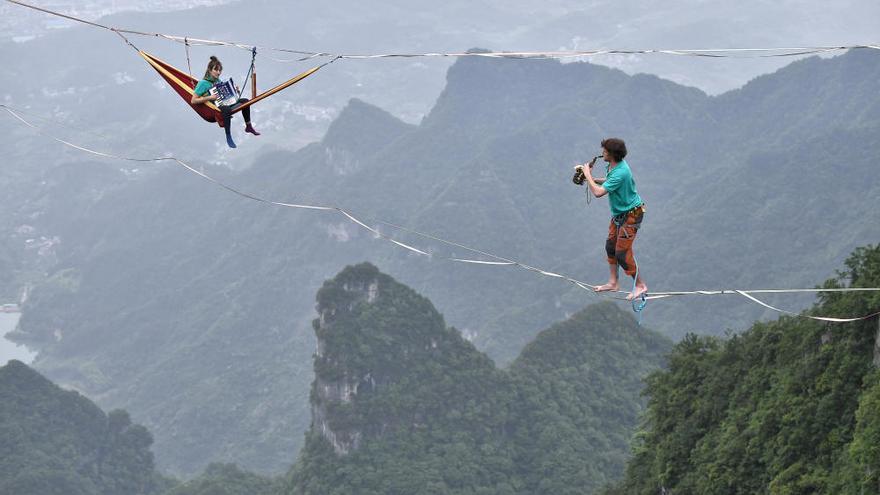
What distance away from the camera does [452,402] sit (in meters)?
55.3

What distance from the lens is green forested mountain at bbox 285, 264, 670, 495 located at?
50.9 meters

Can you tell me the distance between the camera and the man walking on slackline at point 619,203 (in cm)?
1377

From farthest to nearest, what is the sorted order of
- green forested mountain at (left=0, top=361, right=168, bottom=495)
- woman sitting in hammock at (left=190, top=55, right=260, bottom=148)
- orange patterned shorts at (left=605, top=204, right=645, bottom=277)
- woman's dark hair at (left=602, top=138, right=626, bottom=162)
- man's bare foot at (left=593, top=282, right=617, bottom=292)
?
1. green forested mountain at (left=0, top=361, right=168, bottom=495)
2. woman sitting in hammock at (left=190, top=55, right=260, bottom=148)
3. man's bare foot at (left=593, top=282, right=617, bottom=292)
4. orange patterned shorts at (left=605, top=204, right=645, bottom=277)
5. woman's dark hair at (left=602, top=138, right=626, bottom=162)

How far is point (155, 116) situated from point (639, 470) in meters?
167

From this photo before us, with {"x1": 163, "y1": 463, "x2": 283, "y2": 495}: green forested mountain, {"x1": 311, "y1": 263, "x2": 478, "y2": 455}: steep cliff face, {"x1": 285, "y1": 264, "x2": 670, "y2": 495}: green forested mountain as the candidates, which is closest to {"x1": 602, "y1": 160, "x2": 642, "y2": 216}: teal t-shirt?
{"x1": 285, "y1": 264, "x2": 670, "y2": 495}: green forested mountain

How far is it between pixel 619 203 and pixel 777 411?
12.5 metres

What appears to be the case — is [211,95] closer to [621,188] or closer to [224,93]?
[224,93]

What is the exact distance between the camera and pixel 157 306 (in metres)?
119

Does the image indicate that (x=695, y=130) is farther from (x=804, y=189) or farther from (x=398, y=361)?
(x=398, y=361)

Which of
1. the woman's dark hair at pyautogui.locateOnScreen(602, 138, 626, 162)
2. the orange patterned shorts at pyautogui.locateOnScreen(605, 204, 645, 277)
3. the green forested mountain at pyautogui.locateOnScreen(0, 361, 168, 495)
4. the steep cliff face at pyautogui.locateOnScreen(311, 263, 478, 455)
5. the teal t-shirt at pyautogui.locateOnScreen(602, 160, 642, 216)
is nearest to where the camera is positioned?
the woman's dark hair at pyautogui.locateOnScreen(602, 138, 626, 162)

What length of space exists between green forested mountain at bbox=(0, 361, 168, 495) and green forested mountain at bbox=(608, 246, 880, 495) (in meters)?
37.4

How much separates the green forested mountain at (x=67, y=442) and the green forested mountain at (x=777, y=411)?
37.4m

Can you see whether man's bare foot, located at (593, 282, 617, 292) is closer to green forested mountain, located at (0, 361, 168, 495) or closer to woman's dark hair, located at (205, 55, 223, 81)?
woman's dark hair, located at (205, 55, 223, 81)

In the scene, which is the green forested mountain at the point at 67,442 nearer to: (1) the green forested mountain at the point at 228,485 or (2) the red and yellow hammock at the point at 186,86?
(1) the green forested mountain at the point at 228,485
